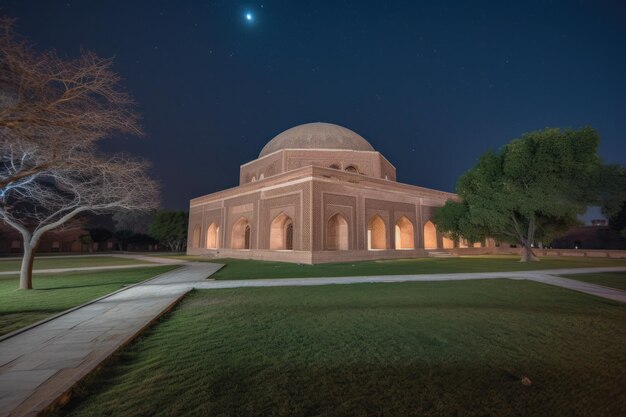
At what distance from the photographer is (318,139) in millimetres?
23641

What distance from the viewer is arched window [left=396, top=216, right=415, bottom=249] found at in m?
21.8

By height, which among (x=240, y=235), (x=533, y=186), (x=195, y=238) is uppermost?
(x=533, y=186)

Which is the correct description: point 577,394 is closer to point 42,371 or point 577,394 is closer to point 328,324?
point 328,324

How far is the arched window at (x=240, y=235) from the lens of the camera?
22234 millimetres

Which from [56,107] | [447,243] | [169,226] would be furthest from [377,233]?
[169,226]

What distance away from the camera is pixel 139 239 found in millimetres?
41406

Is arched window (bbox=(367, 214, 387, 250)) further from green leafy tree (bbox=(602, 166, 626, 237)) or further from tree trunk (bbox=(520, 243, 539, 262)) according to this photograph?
green leafy tree (bbox=(602, 166, 626, 237))

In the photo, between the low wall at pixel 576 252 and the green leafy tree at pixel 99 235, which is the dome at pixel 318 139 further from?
the green leafy tree at pixel 99 235

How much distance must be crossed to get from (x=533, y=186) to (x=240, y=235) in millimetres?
18753

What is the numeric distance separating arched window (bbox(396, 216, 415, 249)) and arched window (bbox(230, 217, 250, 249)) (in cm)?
1140

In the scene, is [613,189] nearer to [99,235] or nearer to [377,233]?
[377,233]

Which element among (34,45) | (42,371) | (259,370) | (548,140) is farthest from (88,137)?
(548,140)

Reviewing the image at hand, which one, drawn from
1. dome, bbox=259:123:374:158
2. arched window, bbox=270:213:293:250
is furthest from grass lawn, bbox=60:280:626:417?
dome, bbox=259:123:374:158

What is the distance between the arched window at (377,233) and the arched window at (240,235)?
913cm
